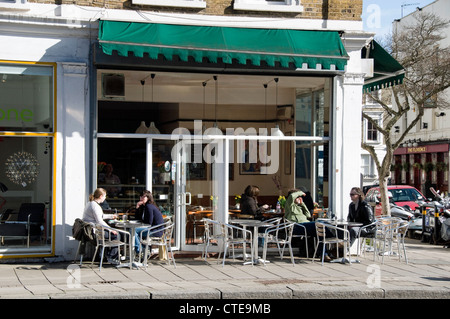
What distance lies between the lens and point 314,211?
14133 mm

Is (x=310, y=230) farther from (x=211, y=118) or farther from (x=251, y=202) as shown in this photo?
(x=211, y=118)

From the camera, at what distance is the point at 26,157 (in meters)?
12.8

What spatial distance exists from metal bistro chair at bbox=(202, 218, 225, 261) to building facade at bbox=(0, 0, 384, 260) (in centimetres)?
34

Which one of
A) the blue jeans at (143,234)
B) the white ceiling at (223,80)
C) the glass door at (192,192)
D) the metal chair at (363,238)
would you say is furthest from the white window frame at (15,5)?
the metal chair at (363,238)

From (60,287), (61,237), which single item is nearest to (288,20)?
(61,237)

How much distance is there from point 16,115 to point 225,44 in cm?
416

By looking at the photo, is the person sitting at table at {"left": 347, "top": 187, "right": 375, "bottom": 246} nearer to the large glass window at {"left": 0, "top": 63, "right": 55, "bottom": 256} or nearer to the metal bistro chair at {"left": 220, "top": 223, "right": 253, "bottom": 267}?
the metal bistro chair at {"left": 220, "top": 223, "right": 253, "bottom": 267}

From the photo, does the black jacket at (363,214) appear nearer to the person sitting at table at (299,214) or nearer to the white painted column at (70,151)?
the person sitting at table at (299,214)

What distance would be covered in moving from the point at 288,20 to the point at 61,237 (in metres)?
6.21

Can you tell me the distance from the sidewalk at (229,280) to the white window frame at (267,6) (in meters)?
5.02

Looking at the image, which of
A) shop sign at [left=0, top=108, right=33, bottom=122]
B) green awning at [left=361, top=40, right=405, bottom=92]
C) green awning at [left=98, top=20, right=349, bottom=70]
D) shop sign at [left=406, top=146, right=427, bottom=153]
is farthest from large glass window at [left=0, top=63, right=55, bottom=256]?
shop sign at [left=406, top=146, right=427, bottom=153]

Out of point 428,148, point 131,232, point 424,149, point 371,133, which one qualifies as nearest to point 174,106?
point 131,232

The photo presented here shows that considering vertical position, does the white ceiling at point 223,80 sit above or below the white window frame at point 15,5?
below

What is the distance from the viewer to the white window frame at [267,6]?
43.9 ft
